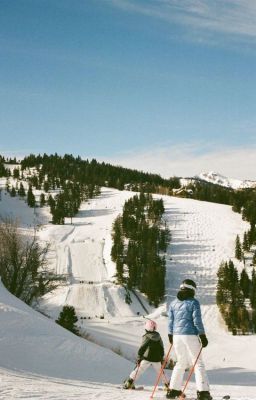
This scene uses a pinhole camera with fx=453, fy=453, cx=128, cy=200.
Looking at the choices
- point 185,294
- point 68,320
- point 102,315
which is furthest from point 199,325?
point 102,315

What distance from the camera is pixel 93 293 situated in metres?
73.1

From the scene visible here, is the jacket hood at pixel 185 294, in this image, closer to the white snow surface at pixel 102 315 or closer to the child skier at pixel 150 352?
the child skier at pixel 150 352

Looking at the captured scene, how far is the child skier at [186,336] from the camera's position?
8.02 meters

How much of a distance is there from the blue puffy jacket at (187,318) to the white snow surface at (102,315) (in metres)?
1.84

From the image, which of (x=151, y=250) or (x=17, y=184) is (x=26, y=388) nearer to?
(x=151, y=250)

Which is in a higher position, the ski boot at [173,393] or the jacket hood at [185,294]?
the jacket hood at [185,294]

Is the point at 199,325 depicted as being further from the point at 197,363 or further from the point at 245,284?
the point at 245,284

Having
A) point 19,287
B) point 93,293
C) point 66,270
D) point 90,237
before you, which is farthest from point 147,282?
point 19,287

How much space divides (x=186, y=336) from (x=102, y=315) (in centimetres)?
5898

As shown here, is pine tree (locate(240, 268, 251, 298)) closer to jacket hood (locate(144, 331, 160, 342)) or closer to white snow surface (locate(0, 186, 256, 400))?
white snow surface (locate(0, 186, 256, 400))

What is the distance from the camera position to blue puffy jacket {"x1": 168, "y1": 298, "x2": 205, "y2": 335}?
806cm

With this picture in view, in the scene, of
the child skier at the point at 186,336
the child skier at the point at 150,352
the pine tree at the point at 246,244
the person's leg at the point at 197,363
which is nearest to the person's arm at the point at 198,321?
the child skier at the point at 186,336

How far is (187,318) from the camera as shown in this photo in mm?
8211

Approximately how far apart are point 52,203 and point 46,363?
125m
